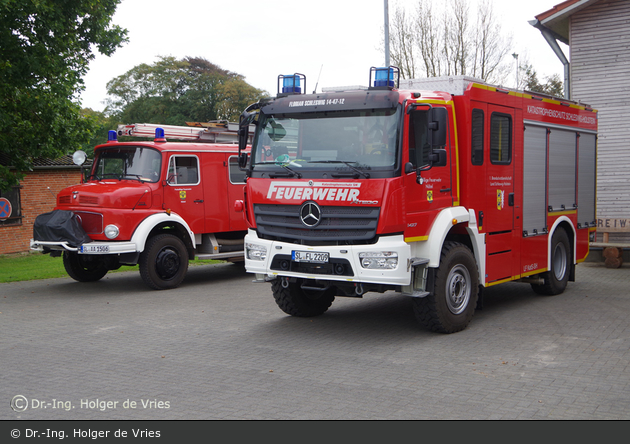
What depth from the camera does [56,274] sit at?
48.1 ft

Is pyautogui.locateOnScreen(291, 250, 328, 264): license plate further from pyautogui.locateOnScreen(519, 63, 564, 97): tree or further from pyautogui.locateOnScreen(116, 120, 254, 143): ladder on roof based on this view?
pyautogui.locateOnScreen(519, 63, 564, 97): tree

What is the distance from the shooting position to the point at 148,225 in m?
11.7

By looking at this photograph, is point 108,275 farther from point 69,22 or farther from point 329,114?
point 329,114

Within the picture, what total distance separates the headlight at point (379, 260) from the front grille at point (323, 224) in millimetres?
188

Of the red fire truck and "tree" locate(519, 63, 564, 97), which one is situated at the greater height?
"tree" locate(519, 63, 564, 97)

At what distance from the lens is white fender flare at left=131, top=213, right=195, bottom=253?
11.5 m

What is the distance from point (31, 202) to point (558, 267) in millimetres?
19870

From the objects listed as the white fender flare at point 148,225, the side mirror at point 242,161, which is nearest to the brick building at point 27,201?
the white fender flare at point 148,225

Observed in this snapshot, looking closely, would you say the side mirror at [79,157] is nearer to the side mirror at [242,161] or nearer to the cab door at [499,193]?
the side mirror at [242,161]

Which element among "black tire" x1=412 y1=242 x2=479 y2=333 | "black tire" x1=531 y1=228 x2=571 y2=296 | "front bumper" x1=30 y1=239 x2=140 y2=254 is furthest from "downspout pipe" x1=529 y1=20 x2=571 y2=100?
"front bumper" x1=30 y1=239 x2=140 y2=254

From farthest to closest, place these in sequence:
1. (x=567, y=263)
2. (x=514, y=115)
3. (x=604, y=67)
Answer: (x=604, y=67) → (x=567, y=263) → (x=514, y=115)

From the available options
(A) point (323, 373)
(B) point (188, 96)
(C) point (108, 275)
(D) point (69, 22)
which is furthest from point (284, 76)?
(B) point (188, 96)

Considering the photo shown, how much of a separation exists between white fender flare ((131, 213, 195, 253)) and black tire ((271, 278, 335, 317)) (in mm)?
3476

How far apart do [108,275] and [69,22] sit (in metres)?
6.68
